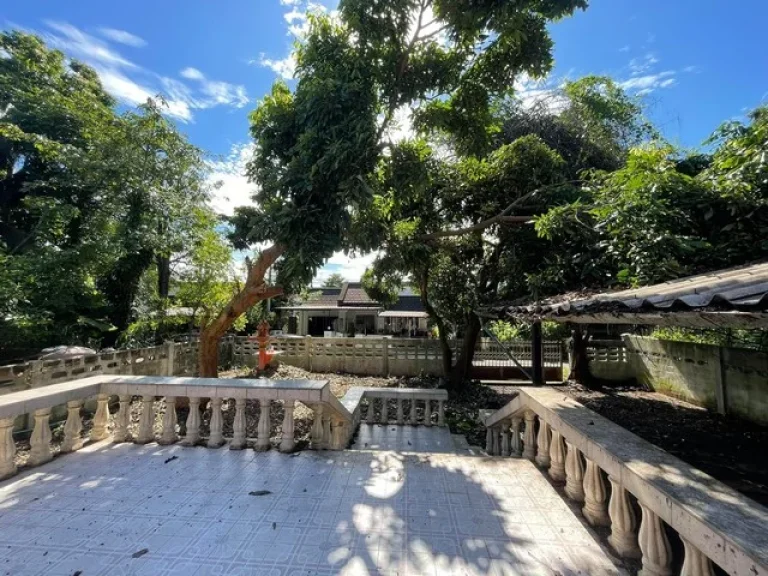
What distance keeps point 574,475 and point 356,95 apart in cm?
458

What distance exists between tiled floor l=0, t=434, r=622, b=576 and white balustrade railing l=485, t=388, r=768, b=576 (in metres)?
0.20

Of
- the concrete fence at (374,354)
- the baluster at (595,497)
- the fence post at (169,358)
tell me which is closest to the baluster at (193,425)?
the baluster at (595,497)

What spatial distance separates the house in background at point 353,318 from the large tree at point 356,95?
18051 millimetres

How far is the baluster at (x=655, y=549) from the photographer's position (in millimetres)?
1738

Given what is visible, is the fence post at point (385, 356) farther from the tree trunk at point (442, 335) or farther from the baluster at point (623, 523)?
the baluster at point (623, 523)

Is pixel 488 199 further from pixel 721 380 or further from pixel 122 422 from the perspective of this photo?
pixel 122 422

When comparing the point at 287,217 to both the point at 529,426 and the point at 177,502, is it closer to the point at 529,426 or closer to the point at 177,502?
the point at 177,502

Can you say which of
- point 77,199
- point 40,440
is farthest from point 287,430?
point 77,199

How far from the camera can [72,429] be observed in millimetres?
3346

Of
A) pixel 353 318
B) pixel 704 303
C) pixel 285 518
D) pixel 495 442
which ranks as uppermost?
pixel 353 318

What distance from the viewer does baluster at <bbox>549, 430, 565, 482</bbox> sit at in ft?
9.50

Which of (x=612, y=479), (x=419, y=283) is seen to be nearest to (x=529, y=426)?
(x=612, y=479)

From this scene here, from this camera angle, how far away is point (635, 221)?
4336mm

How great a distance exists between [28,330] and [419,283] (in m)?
8.45
